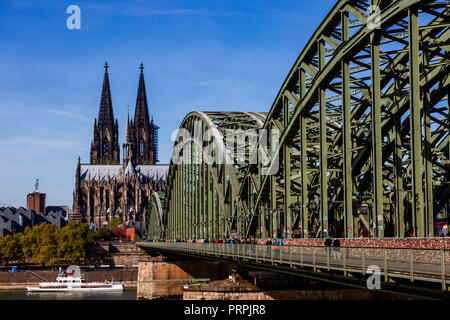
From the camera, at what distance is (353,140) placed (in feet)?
139

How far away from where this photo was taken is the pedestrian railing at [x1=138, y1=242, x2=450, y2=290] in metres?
19.6

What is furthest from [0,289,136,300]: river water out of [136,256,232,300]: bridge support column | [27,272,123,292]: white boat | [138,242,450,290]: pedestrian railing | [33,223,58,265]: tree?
[138,242,450,290]: pedestrian railing

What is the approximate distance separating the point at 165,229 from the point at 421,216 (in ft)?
310

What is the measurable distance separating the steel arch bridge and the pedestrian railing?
3.22 m

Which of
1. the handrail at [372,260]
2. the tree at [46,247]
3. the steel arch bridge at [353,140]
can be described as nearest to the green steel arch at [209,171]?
the steel arch bridge at [353,140]

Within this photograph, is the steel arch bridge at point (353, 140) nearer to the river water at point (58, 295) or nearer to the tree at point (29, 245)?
the river water at point (58, 295)

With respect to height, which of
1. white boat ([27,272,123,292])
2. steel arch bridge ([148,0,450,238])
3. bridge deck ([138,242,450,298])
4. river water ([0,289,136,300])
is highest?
steel arch bridge ([148,0,450,238])

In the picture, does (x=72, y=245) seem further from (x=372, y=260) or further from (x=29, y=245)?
(x=372, y=260)

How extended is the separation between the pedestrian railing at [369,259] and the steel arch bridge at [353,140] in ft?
10.6

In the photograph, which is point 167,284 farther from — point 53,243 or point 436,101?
point 53,243

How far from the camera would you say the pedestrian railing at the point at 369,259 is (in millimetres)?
19594

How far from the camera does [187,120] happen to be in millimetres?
82938

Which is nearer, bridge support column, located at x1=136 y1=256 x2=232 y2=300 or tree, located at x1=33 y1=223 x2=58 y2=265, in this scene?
bridge support column, located at x1=136 y1=256 x2=232 y2=300

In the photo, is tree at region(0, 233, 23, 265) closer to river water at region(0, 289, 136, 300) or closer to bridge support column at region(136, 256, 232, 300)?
river water at region(0, 289, 136, 300)
